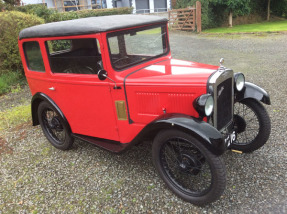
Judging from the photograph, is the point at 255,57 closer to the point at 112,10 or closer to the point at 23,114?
the point at 23,114

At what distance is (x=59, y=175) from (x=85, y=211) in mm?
817

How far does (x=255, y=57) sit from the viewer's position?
814 cm

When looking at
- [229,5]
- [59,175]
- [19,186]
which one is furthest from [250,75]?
[229,5]

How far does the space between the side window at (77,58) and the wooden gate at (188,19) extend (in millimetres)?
12430

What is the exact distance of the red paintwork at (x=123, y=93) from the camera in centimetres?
→ 251

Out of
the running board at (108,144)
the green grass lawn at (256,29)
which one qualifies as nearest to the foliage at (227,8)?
the green grass lawn at (256,29)

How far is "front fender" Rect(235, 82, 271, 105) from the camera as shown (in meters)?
2.86

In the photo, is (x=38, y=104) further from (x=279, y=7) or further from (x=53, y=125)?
(x=279, y=7)

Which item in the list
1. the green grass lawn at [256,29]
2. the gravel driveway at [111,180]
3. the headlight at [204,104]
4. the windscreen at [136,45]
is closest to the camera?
the headlight at [204,104]

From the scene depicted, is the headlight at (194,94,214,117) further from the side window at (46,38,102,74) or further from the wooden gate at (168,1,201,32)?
the wooden gate at (168,1,201,32)

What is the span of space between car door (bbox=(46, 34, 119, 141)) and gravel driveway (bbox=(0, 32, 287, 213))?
47cm

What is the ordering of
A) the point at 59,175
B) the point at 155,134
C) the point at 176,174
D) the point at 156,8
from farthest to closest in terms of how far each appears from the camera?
the point at 156,8
the point at 59,175
the point at 176,174
the point at 155,134

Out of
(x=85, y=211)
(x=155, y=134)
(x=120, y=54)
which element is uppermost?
(x=120, y=54)

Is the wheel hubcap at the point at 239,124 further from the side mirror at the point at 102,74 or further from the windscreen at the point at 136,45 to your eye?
the side mirror at the point at 102,74
